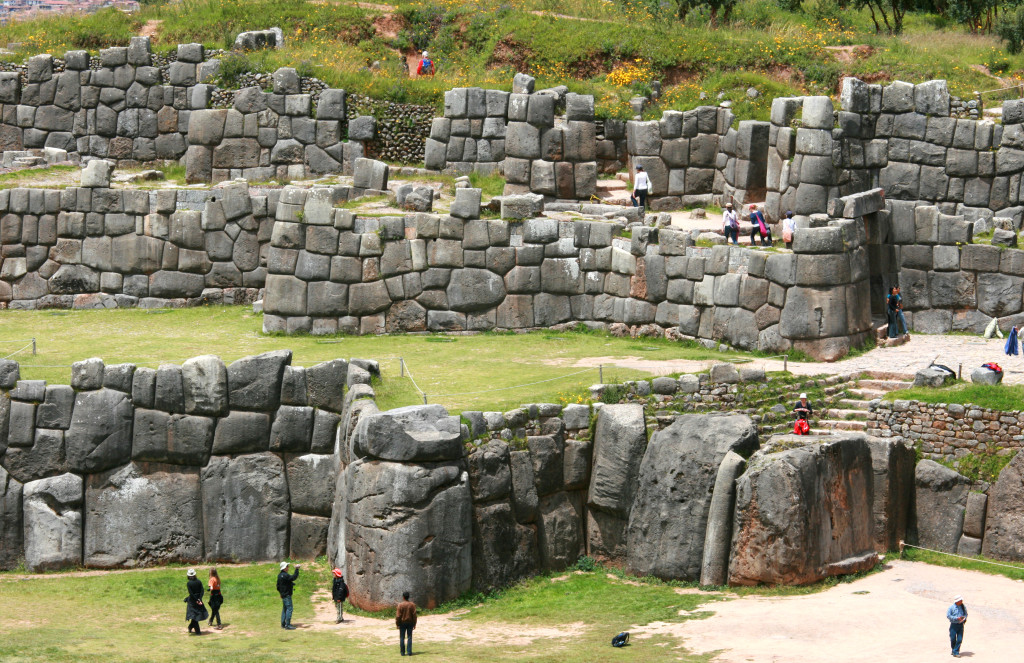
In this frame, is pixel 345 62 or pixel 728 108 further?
pixel 345 62

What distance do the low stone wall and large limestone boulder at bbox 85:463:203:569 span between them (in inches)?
476

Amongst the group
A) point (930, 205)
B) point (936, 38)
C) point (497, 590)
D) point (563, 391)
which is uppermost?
point (936, 38)

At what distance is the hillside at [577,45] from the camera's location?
43781 mm

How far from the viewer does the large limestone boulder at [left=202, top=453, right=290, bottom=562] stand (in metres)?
29.2

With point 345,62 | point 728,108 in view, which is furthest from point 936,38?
point 345,62

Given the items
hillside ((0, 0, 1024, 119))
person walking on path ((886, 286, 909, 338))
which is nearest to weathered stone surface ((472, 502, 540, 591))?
person walking on path ((886, 286, 909, 338))

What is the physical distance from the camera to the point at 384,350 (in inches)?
1326

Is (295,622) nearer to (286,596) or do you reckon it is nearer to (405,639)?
(286,596)

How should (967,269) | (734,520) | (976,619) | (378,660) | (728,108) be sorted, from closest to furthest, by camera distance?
(378,660) < (976,619) < (734,520) < (967,269) < (728,108)

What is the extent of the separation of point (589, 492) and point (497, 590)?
9.34 feet

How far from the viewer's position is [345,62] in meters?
45.6

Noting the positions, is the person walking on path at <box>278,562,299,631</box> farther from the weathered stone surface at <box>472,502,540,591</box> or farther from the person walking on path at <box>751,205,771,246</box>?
the person walking on path at <box>751,205,771,246</box>

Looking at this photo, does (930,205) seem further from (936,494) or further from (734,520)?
(734,520)

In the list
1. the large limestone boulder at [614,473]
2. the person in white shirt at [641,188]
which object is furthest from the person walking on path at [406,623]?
the person in white shirt at [641,188]
